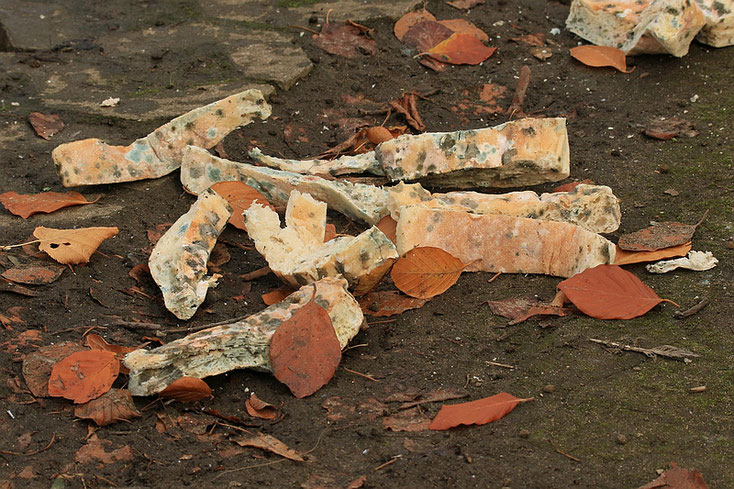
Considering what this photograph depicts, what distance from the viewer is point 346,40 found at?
4906mm

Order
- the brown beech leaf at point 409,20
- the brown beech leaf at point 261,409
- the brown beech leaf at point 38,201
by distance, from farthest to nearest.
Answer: the brown beech leaf at point 409,20 < the brown beech leaf at point 38,201 < the brown beech leaf at point 261,409

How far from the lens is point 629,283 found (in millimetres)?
2838

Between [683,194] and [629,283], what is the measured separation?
3.11 ft

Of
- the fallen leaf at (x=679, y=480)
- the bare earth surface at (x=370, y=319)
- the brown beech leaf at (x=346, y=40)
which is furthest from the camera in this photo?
the brown beech leaf at (x=346, y=40)

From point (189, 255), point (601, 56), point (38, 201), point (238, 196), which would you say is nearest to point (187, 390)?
point (189, 255)

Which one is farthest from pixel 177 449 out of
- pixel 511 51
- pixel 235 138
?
pixel 511 51

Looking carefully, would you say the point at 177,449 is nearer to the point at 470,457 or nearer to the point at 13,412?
the point at 13,412

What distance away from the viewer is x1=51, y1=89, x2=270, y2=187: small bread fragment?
3.64 meters

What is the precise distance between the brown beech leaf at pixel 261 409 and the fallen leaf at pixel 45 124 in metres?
2.21

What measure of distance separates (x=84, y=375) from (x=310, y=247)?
0.96 meters

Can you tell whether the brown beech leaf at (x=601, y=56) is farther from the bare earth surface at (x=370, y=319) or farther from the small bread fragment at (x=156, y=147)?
the small bread fragment at (x=156, y=147)

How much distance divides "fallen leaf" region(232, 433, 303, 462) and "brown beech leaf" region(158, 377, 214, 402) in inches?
8.6

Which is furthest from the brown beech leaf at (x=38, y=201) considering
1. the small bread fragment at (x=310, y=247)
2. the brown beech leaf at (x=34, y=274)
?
the small bread fragment at (x=310, y=247)

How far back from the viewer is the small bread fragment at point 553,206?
10.7ft
